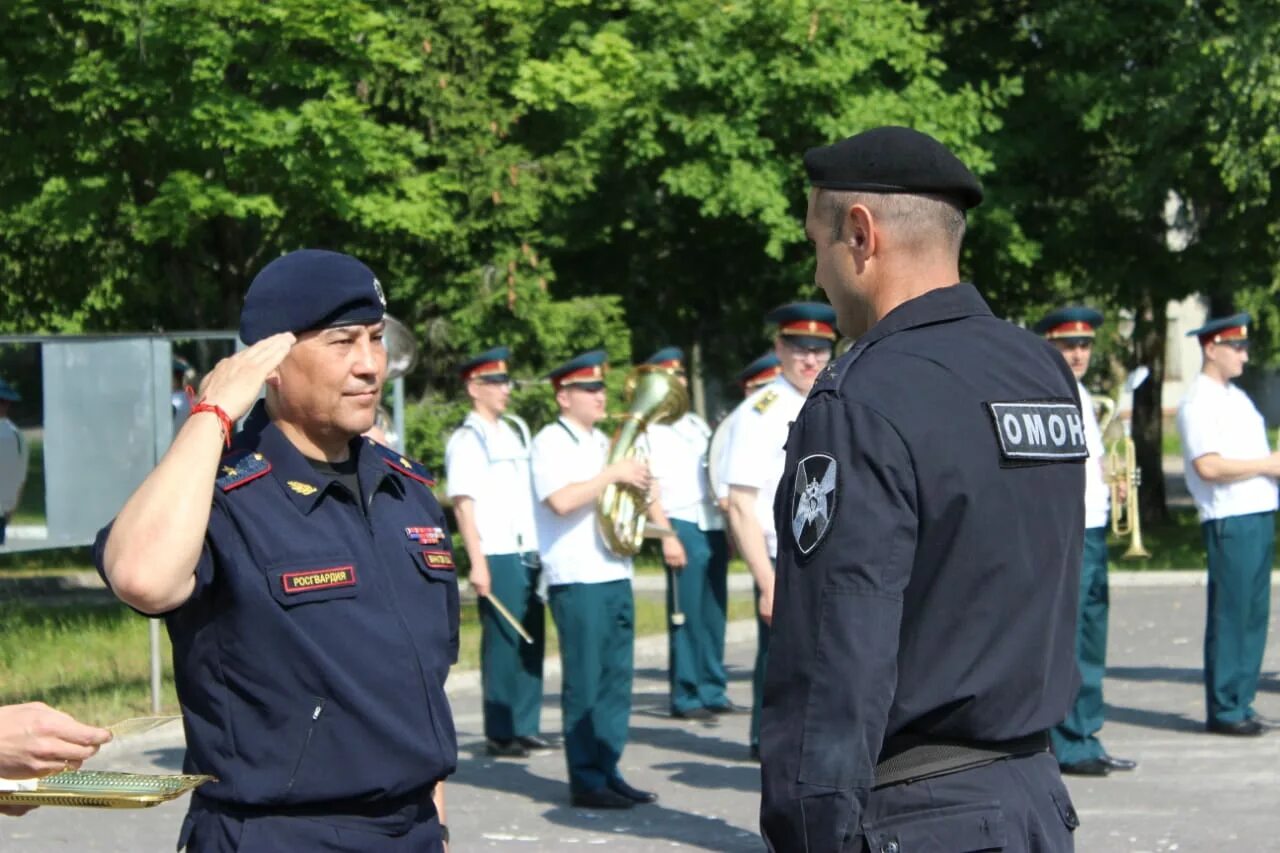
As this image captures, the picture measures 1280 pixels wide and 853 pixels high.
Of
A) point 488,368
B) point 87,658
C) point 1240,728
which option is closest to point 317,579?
point 488,368

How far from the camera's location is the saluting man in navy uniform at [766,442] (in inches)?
341

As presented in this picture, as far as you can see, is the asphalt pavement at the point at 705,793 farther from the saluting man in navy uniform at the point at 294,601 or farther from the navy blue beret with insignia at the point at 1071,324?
the saluting man in navy uniform at the point at 294,601

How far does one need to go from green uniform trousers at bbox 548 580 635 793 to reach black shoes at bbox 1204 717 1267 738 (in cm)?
356

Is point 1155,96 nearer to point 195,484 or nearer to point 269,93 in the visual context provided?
point 269,93

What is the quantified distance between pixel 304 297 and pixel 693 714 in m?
8.65

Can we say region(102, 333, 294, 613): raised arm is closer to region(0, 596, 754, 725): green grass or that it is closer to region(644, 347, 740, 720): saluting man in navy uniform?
region(0, 596, 754, 725): green grass

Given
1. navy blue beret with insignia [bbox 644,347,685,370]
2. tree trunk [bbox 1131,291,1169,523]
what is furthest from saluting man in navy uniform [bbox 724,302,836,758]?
tree trunk [bbox 1131,291,1169,523]

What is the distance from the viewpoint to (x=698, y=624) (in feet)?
40.7

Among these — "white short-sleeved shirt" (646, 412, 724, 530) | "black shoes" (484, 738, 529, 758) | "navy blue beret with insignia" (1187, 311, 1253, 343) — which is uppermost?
"navy blue beret with insignia" (1187, 311, 1253, 343)

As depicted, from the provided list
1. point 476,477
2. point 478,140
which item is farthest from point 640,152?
point 476,477

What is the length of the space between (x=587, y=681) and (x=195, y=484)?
5821mm

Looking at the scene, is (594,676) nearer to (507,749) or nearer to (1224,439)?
(507,749)

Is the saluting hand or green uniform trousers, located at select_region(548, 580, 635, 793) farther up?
the saluting hand

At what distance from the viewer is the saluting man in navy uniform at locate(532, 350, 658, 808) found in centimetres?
909
